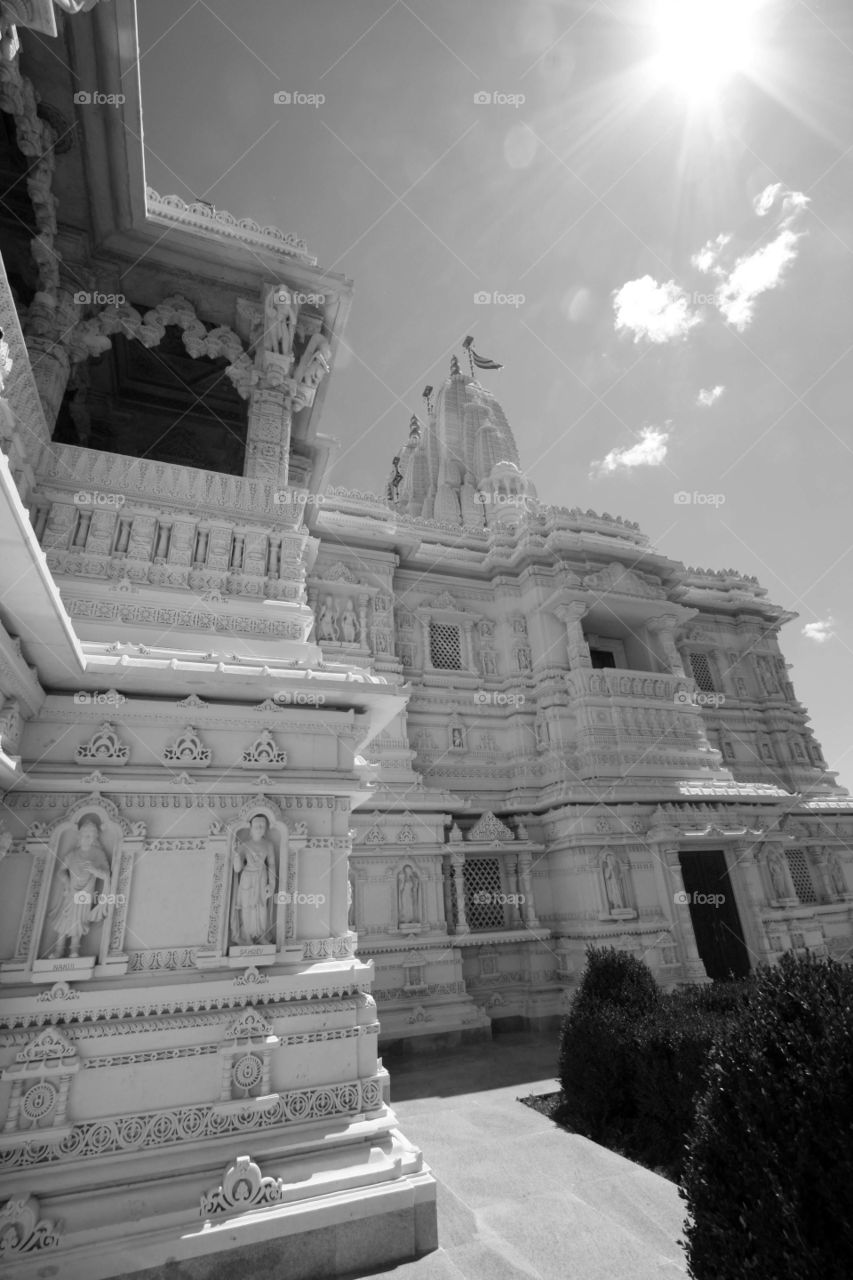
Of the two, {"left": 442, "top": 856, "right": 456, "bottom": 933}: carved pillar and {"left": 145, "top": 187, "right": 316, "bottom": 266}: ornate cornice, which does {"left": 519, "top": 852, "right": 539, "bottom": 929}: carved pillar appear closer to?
{"left": 442, "top": 856, "right": 456, "bottom": 933}: carved pillar

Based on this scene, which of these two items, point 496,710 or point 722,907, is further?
point 496,710

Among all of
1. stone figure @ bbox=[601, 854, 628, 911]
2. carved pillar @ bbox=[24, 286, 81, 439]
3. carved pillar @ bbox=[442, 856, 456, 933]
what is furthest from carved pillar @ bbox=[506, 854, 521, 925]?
carved pillar @ bbox=[24, 286, 81, 439]

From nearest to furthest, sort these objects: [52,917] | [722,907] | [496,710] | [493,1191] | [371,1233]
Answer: [371,1233], [52,917], [493,1191], [722,907], [496,710]

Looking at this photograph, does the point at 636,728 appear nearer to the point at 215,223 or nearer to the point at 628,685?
the point at 628,685

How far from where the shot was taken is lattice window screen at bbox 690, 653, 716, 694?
65.0 feet

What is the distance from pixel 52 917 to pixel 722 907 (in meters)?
13.6

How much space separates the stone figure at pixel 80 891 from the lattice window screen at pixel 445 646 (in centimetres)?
1119

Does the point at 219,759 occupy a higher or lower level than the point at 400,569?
lower

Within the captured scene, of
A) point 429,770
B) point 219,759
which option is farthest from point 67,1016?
point 429,770

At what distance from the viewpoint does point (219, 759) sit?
5.14 m

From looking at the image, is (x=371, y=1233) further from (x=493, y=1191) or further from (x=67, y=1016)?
(x=67, y=1016)

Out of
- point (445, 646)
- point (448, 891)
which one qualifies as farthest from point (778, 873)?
point (445, 646)

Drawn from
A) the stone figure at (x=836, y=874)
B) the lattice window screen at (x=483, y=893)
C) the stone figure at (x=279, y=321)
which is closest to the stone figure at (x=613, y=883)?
the lattice window screen at (x=483, y=893)

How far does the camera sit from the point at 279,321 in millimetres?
7797
